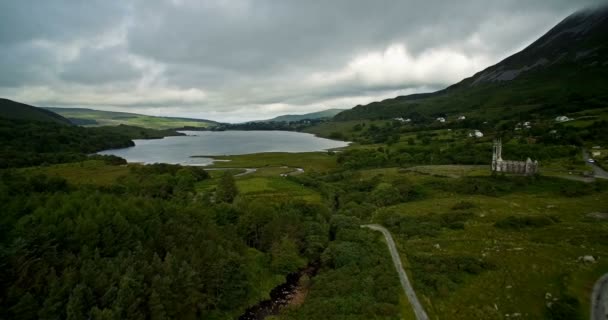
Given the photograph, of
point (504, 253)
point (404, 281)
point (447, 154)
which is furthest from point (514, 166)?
point (404, 281)

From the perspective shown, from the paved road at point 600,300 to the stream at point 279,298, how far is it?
109 ft

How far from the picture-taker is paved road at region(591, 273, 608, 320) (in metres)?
29.8

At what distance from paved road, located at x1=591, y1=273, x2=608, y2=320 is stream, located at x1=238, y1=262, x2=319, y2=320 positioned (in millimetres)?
33368

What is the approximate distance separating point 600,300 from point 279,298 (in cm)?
3659

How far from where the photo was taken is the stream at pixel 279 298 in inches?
1721

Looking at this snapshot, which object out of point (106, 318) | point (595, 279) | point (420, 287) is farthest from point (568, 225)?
point (106, 318)

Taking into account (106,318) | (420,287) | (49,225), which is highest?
(49,225)

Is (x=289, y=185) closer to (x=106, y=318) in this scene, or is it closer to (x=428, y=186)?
(x=428, y=186)

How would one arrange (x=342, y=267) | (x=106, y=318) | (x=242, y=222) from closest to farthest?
(x=106, y=318)
(x=342, y=267)
(x=242, y=222)

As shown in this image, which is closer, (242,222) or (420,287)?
(420,287)

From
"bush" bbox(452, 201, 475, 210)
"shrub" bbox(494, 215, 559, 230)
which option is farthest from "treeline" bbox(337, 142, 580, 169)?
"shrub" bbox(494, 215, 559, 230)

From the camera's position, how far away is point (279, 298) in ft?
156

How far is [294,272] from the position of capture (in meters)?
54.5

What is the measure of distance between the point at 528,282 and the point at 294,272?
32460 mm
